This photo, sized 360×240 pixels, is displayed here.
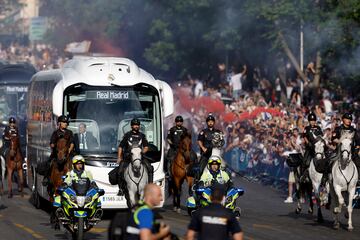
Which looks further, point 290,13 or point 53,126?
point 290,13

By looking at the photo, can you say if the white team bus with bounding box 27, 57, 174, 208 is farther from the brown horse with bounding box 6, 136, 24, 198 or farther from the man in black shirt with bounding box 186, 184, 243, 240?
the man in black shirt with bounding box 186, 184, 243, 240

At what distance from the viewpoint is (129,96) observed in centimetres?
2686

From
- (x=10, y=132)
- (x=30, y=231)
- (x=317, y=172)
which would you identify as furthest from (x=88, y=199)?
(x=10, y=132)

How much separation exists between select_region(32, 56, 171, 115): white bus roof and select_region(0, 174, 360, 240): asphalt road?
2.57m

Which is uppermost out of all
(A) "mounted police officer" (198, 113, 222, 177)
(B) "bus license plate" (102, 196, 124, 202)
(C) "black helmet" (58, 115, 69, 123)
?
(C) "black helmet" (58, 115, 69, 123)

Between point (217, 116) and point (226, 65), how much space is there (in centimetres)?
902

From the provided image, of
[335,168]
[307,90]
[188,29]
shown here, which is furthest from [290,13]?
[335,168]

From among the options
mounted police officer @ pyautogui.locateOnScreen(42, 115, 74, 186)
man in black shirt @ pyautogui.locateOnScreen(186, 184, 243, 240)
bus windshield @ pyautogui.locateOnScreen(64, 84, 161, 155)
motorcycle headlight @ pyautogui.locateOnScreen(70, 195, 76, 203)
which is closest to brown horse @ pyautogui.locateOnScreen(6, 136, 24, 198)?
bus windshield @ pyautogui.locateOnScreen(64, 84, 161, 155)

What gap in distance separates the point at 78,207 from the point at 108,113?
17.3ft

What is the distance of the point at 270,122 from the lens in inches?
1439

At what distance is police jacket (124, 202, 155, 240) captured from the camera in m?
13.4

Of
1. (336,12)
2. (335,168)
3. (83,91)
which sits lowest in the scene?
(335,168)

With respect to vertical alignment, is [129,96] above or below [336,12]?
below

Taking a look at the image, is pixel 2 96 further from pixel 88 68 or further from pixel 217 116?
pixel 88 68
